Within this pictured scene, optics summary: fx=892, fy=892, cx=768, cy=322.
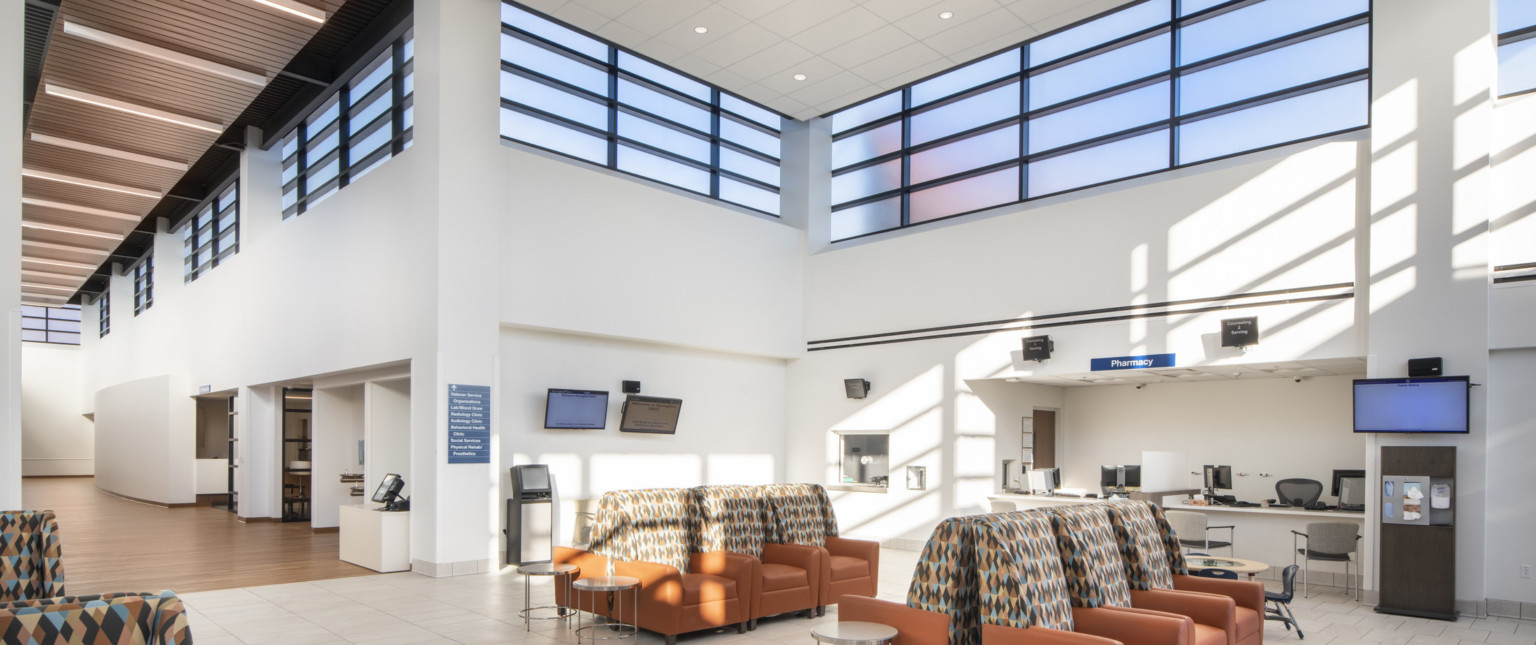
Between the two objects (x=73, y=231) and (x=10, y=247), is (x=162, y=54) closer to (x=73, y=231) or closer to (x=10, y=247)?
(x=10, y=247)

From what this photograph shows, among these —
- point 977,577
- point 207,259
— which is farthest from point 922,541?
point 207,259

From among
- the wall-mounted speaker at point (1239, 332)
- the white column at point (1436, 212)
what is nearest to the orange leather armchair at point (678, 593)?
the wall-mounted speaker at point (1239, 332)

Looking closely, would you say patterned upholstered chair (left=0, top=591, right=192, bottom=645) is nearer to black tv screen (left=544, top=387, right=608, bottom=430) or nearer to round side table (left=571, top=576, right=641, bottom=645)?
round side table (left=571, top=576, right=641, bottom=645)

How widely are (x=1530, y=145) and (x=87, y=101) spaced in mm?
14709

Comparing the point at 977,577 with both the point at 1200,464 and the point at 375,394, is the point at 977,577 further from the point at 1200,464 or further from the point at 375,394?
the point at 375,394

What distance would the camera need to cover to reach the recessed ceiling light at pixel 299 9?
324 inches

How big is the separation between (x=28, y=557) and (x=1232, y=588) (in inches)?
280

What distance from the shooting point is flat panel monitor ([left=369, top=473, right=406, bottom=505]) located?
9531 mm

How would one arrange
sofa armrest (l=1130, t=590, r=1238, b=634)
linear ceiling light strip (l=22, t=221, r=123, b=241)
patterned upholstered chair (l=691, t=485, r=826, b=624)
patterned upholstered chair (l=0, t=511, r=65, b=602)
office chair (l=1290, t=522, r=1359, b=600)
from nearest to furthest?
patterned upholstered chair (l=0, t=511, r=65, b=602) → sofa armrest (l=1130, t=590, r=1238, b=634) → patterned upholstered chair (l=691, t=485, r=826, b=624) → office chair (l=1290, t=522, r=1359, b=600) → linear ceiling light strip (l=22, t=221, r=123, b=241)

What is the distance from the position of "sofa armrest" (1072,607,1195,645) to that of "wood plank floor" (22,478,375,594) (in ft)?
23.8

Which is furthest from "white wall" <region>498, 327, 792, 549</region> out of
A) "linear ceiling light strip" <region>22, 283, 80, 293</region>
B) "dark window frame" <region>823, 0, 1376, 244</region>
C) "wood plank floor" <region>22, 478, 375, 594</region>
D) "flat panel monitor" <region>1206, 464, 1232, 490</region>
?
"linear ceiling light strip" <region>22, 283, 80, 293</region>

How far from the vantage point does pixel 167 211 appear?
61.2 ft

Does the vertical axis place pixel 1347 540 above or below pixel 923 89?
below

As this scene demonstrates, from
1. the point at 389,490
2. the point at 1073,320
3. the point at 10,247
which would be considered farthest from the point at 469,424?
the point at 1073,320
